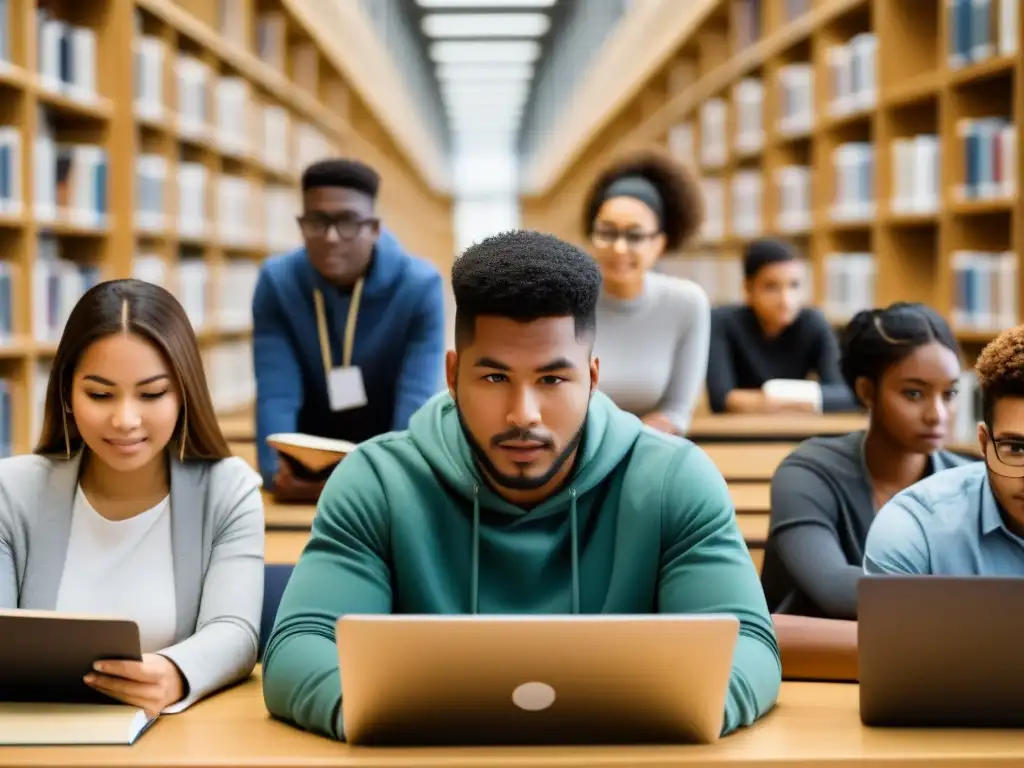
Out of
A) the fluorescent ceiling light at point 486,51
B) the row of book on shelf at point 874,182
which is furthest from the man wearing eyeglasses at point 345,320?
the fluorescent ceiling light at point 486,51

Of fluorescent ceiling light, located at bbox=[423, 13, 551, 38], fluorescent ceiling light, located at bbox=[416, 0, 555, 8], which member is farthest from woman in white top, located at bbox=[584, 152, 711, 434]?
fluorescent ceiling light, located at bbox=[423, 13, 551, 38]

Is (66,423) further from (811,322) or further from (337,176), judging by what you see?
(811,322)

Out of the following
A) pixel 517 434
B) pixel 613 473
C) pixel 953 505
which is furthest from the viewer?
pixel 953 505

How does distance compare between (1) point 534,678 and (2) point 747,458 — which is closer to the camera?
(1) point 534,678

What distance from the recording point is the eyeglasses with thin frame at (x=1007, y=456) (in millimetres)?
1549

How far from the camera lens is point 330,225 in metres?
2.97

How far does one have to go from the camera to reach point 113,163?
4.77 m

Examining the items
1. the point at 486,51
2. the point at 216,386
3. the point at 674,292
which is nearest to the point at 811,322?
the point at 674,292

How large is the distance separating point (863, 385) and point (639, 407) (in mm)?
1310

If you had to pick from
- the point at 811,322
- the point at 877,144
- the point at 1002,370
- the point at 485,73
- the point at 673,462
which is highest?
the point at 485,73

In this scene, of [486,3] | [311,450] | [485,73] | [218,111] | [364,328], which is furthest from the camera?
[485,73]

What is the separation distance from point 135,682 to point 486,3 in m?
12.4

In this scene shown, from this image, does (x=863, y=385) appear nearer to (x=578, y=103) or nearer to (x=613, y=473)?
(x=613, y=473)

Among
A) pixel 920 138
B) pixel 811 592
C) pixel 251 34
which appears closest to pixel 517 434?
pixel 811 592
